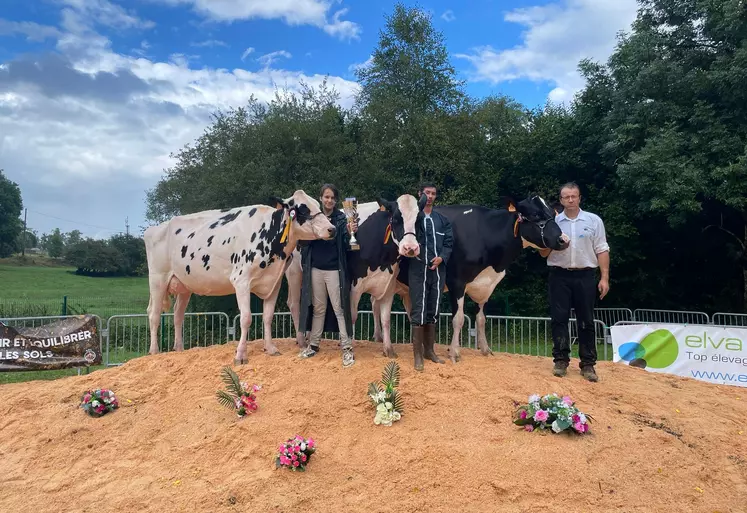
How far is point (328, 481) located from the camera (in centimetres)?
461

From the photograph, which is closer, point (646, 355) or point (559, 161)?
point (646, 355)

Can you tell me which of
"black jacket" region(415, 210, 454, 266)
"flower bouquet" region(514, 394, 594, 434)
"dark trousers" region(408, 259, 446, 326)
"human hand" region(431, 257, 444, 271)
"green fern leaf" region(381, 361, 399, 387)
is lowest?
"flower bouquet" region(514, 394, 594, 434)

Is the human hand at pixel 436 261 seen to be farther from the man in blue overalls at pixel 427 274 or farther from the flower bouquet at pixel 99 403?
the flower bouquet at pixel 99 403

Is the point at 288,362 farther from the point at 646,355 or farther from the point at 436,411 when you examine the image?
the point at 646,355

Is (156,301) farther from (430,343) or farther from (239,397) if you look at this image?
(430,343)

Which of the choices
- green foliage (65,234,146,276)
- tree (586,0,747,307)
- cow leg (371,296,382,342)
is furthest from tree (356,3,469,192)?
green foliage (65,234,146,276)

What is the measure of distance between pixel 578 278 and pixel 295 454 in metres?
4.10

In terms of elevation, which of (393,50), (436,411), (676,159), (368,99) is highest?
(393,50)

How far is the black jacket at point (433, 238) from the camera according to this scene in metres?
6.52

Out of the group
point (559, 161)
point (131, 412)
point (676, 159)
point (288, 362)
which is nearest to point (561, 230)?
point (288, 362)

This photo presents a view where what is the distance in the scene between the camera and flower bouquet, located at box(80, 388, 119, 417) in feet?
20.8

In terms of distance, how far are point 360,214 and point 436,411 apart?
3.54 m

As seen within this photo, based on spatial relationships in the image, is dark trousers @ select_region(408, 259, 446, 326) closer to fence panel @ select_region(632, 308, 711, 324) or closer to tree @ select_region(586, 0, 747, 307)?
tree @ select_region(586, 0, 747, 307)

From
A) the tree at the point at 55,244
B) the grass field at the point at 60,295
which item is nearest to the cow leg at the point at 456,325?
the grass field at the point at 60,295
